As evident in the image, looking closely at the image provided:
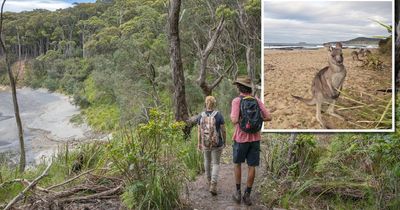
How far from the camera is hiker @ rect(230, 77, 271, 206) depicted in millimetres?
3871

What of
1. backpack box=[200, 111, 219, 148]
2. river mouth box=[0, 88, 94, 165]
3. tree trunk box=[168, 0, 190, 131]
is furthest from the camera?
river mouth box=[0, 88, 94, 165]

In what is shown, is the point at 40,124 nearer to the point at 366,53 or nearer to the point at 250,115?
the point at 250,115

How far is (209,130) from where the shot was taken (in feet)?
14.1

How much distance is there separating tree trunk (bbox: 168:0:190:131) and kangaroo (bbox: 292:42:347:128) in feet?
11.2

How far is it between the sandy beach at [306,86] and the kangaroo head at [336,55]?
0.04m

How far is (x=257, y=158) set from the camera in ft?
13.2

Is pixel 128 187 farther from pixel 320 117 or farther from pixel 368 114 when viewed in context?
pixel 368 114

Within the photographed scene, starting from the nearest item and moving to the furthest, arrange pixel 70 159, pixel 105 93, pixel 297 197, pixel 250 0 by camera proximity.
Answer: pixel 297 197
pixel 70 159
pixel 250 0
pixel 105 93

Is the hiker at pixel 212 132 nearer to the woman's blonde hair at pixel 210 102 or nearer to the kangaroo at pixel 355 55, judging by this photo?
the woman's blonde hair at pixel 210 102

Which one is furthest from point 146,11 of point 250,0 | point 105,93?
point 250,0

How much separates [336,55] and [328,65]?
105 millimetres

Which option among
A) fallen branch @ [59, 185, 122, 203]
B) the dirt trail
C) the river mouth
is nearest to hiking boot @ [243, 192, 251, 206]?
the dirt trail

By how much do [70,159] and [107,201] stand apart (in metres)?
1.40

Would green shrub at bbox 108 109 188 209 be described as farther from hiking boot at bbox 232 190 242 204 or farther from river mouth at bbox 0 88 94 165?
river mouth at bbox 0 88 94 165
